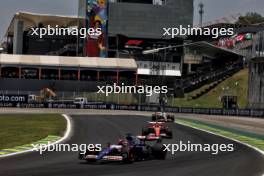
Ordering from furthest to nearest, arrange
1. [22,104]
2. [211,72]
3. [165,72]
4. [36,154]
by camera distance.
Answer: [165,72] < [211,72] < [22,104] < [36,154]

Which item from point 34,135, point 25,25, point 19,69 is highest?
point 25,25

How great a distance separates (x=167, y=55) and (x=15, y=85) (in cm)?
3439

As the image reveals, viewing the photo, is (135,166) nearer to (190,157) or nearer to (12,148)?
(190,157)

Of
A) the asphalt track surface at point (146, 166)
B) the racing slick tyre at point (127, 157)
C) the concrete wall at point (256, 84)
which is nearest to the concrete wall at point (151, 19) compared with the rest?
the concrete wall at point (256, 84)

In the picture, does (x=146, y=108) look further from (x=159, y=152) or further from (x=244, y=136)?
(x=159, y=152)

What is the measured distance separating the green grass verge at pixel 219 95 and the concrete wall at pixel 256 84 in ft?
15.7

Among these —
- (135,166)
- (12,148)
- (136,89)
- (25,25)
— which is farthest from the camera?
(25,25)

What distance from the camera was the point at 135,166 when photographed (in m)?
17.1

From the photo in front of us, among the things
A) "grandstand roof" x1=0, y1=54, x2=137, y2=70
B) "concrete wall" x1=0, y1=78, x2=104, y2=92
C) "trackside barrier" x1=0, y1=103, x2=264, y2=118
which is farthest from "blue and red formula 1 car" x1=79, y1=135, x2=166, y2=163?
"grandstand roof" x1=0, y1=54, x2=137, y2=70

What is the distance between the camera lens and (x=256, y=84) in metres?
75.1

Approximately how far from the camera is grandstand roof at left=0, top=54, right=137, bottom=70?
92.8 m

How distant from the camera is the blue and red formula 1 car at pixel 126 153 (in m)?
17.6

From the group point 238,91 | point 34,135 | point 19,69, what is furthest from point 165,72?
point 34,135

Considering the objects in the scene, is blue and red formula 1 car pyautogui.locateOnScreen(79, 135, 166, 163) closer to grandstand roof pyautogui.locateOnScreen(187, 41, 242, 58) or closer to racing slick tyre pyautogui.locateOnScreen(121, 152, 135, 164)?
racing slick tyre pyautogui.locateOnScreen(121, 152, 135, 164)
